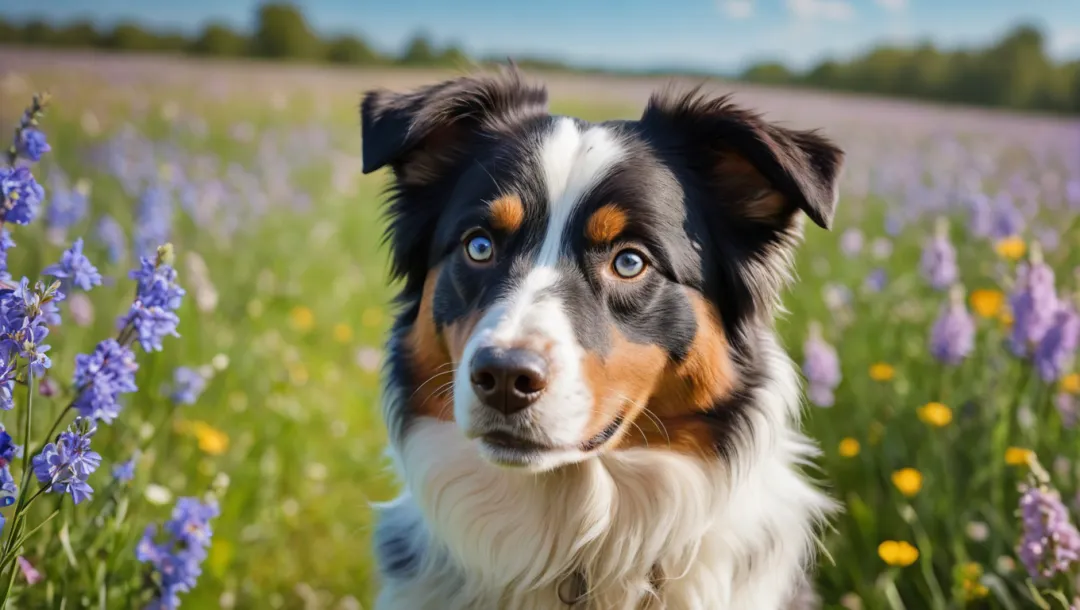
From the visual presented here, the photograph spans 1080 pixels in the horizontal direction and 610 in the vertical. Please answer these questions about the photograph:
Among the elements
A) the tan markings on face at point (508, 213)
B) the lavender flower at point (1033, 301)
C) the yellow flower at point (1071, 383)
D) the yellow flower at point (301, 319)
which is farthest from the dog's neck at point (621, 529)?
the yellow flower at point (301, 319)

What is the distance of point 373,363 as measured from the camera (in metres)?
5.51

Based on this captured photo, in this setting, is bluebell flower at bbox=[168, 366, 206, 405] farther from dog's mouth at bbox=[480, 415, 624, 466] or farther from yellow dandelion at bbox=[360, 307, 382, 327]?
yellow dandelion at bbox=[360, 307, 382, 327]

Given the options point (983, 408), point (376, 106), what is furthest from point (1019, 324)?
point (376, 106)

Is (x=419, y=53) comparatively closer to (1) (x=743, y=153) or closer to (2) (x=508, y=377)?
(1) (x=743, y=153)

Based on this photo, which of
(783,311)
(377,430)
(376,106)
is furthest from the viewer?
(377,430)

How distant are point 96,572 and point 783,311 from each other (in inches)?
89.5

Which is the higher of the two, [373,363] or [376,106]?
[376,106]

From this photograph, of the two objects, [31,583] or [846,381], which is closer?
[31,583]

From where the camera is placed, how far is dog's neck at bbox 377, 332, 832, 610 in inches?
98.0

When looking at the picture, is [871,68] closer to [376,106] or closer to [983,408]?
[983,408]

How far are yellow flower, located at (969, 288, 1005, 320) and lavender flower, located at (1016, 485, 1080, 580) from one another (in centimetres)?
205

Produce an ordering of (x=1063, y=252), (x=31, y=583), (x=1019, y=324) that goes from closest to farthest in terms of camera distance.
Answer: (x=31, y=583)
(x=1019, y=324)
(x=1063, y=252)

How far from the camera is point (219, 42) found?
5.79 metres

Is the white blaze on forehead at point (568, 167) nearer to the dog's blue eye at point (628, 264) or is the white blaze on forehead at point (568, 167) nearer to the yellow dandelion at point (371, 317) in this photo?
the dog's blue eye at point (628, 264)
